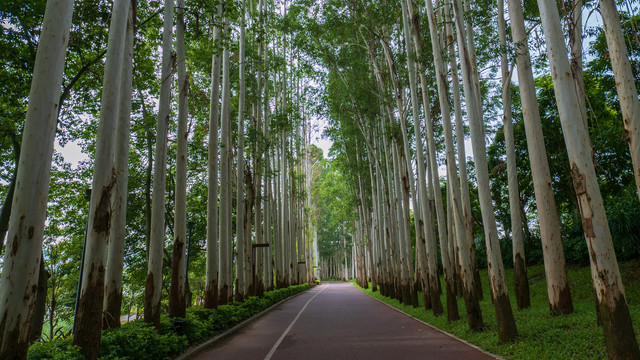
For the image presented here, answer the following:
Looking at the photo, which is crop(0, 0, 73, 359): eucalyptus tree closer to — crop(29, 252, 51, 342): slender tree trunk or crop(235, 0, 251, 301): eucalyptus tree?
crop(29, 252, 51, 342): slender tree trunk

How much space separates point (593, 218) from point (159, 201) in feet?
25.8

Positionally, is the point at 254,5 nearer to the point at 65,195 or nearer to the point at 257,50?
the point at 257,50

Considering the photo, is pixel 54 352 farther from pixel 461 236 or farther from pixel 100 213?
pixel 461 236

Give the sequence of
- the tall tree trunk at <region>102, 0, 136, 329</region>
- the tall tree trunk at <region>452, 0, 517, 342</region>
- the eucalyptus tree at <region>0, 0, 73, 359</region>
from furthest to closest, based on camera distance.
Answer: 1. the tall tree trunk at <region>452, 0, 517, 342</region>
2. the tall tree trunk at <region>102, 0, 136, 329</region>
3. the eucalyptus tree at <region>0, 0, 73, 359</region>

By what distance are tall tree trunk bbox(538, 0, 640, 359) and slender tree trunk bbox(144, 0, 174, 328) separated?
745 centimetres

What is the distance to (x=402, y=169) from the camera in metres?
14.1

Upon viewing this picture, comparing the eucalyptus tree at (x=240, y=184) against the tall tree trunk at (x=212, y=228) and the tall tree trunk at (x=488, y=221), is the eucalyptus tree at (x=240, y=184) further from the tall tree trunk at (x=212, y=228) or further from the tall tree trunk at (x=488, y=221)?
the tall tree trunk at (x=488, y=221)

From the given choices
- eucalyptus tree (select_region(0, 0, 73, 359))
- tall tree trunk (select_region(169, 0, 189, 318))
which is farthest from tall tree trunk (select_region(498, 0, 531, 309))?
eucalyptus tree (select_region(0, 0, 73, 359))

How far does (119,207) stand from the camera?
646 centimetres

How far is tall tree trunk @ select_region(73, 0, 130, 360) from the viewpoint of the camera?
486cm

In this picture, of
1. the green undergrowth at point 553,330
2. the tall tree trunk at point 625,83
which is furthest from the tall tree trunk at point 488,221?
the tall tree trunk at point 625,83

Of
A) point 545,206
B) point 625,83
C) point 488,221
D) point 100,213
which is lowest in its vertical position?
point 488,221

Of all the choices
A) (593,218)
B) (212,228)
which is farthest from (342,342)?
(593,218)

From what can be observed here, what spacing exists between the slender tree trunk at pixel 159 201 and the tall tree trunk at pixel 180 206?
1.32 ft
